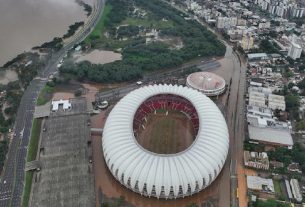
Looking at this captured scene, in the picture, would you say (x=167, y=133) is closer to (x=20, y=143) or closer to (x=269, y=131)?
(x=269, y=131)

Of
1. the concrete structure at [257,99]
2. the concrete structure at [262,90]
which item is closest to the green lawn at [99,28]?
the concrete structure at [262,90]

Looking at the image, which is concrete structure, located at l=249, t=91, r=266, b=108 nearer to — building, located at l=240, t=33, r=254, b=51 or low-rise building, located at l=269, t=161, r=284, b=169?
low-rise building, located at l=269, t=161, r=284, b=169

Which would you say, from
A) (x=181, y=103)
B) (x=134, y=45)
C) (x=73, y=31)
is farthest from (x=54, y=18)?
→ (x=181, y=103)

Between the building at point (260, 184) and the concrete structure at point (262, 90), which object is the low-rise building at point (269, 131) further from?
the concrete structure at point (262, 90)

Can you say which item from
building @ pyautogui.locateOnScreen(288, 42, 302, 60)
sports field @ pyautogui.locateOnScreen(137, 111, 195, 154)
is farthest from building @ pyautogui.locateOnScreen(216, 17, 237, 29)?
sports field @ pyautogui.locateOnScreen(137, 111, 195, 154)

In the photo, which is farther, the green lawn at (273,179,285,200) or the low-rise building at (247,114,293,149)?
the low-rise building at (247,114,293,149)

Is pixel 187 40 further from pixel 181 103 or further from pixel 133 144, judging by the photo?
pixel 133 144
